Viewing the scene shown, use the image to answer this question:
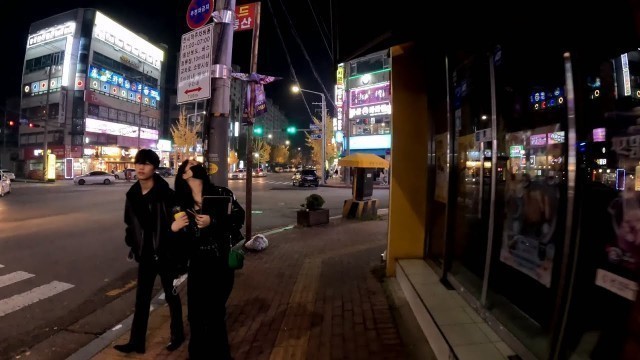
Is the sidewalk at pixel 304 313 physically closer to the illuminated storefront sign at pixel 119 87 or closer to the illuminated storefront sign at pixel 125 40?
the illuminated storefront sign at pixel 119 87

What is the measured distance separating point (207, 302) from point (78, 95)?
53.5 meters

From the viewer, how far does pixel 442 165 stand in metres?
5.16

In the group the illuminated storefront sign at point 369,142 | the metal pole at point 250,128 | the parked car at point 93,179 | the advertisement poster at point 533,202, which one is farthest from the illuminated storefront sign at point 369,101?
the advertisement poster at point 533,202

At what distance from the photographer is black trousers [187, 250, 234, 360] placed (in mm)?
3207

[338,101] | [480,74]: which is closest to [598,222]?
[480,74]

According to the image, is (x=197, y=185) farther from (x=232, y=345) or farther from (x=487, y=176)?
(x=487, y=176)

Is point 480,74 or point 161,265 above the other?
point 480,74

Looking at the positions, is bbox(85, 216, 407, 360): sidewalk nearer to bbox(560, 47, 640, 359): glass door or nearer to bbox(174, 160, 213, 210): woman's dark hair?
bbox(174, 160, 213, 210): woman's dark hair

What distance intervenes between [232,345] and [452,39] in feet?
13.2

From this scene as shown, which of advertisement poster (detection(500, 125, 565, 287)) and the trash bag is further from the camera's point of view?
the trash bag

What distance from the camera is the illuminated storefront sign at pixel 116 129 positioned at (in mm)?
47969

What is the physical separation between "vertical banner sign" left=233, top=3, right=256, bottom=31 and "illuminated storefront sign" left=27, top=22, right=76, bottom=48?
51613 mm

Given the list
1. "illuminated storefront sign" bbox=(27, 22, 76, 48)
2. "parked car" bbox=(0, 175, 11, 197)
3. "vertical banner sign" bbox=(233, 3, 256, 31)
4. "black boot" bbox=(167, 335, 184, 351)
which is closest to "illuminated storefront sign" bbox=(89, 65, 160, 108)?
"illuminated storefront sign" bbox=(27, 22, 76, 48)

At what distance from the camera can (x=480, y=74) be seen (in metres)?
3.95
